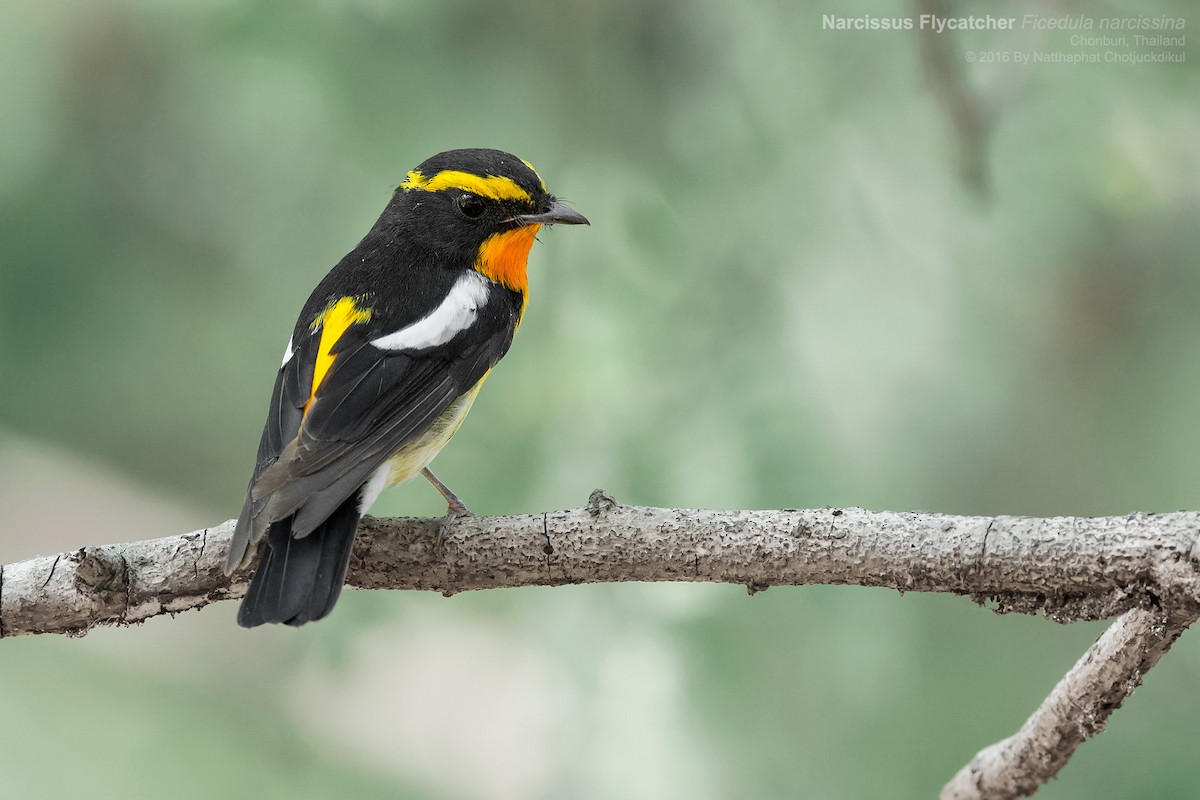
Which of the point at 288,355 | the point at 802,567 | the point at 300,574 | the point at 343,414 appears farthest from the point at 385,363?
the point at 802,567

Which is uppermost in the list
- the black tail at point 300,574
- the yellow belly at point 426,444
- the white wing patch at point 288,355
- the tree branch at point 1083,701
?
the white wing patch at point 288,355

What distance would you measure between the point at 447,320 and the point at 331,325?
240mm

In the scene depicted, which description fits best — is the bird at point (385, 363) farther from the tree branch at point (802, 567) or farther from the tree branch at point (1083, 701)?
the tree branch at point (1083, 701)

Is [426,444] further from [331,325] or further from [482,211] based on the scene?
[482,211]

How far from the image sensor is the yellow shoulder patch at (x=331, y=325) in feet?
8.04

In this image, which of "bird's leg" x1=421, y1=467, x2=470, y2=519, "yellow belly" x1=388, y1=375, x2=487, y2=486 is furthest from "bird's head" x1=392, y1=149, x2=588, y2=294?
"bird's leg" x1=421, y1=467, x2=470, y2=519

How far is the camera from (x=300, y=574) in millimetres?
2135

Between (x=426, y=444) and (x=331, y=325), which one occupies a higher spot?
(x=331, y=325)

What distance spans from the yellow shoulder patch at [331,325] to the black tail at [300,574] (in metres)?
0.30

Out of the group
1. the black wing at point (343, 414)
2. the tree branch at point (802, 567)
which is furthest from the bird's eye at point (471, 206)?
the tree branch at point (802, 567)

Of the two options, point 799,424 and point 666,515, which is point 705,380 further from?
point 666,515

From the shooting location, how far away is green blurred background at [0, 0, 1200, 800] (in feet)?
9.66

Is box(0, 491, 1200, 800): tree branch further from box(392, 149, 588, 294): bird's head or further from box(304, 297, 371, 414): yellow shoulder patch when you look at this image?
box(392, 149, 588, 294): bird's head

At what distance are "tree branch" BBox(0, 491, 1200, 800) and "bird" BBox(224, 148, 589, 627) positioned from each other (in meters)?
0.13
